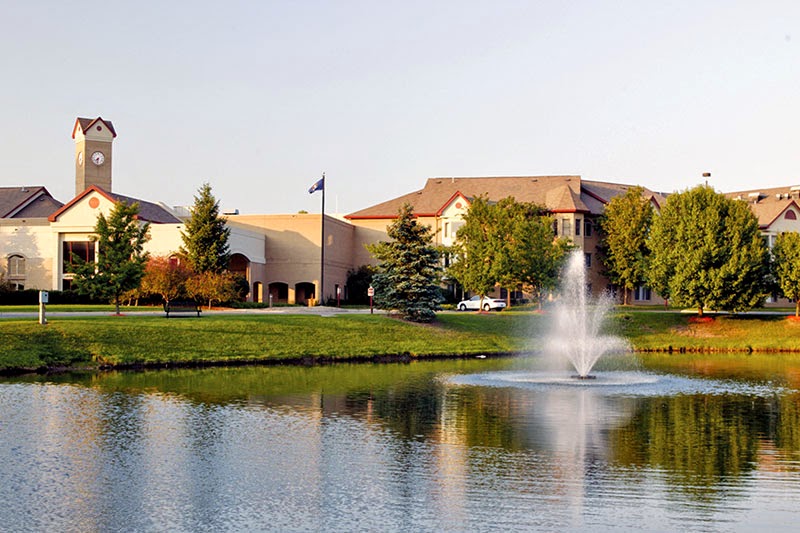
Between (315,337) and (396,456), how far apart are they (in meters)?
27.6

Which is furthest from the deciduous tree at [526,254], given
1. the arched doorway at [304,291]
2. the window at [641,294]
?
the arched doorway at [304,291]

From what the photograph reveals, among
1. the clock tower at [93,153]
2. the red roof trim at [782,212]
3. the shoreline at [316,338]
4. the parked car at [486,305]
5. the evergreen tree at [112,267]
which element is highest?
the clock tower at [93,153]

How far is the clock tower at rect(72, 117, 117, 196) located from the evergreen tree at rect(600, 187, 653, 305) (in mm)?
56302

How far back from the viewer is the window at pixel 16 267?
74312 mm

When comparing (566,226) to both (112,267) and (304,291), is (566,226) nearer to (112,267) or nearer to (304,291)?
(304,291)

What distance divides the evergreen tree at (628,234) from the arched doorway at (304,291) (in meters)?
26.9

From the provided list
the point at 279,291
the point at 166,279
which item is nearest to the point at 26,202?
the point at 279,291

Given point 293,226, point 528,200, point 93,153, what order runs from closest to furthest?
point 293,226, point 528,200, point 93,153

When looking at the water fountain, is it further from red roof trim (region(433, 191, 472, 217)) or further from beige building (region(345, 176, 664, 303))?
red roof trim (region(433, 191, 472, 217))

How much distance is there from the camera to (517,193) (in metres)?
88.6

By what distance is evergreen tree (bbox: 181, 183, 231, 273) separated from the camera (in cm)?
6781

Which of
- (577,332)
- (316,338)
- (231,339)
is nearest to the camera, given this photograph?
(231,339)

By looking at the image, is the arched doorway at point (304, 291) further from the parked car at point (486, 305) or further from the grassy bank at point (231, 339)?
the grassy bank at point (231, 339)

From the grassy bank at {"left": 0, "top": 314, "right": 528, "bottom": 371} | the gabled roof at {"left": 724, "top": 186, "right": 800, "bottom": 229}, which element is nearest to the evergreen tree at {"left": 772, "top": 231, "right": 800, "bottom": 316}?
the grassy bank at {"left": 0, "top": 314, "right": 528, "bottom": 371}
